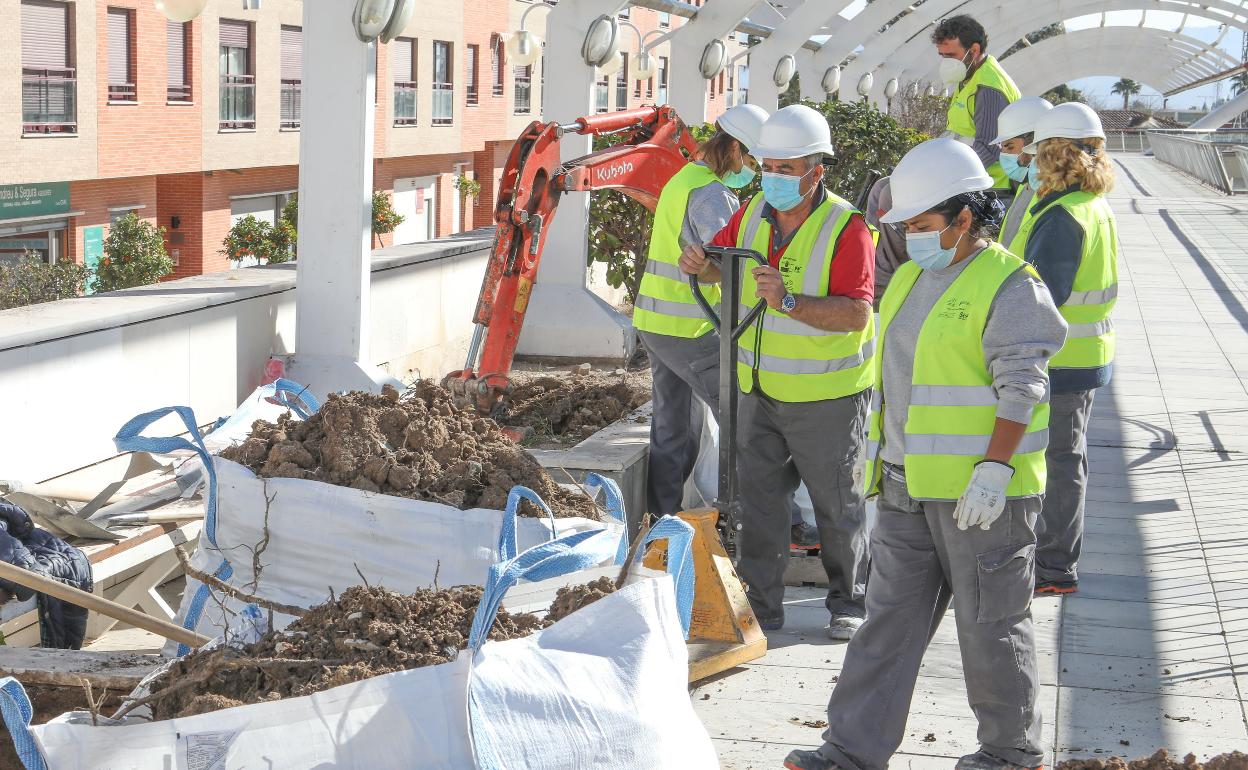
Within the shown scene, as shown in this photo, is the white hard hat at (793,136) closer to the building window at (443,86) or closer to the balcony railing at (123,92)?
the balcony railing at (123,92)

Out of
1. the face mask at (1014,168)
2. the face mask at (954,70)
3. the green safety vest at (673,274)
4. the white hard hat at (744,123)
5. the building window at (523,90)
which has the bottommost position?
the green safety vest at (673,274)

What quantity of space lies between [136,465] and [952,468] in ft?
12.8

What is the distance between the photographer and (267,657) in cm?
296

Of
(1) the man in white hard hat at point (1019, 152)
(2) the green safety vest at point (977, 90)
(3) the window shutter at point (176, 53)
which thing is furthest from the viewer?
(3) the window shutter at point (176, 53)

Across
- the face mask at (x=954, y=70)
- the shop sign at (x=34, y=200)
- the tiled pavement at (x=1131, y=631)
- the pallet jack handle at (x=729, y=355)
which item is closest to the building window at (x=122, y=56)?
the shop sign at (x=34, y=200)

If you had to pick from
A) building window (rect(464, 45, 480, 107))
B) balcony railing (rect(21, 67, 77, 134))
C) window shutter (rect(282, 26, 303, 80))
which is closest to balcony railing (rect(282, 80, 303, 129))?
window shutter (rect(282, 26, 303, 80))

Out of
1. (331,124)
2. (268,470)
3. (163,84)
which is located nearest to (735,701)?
(268,470)

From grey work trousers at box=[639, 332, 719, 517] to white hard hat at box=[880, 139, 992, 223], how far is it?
7.38 feet

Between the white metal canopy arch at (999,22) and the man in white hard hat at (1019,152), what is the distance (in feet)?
62.8

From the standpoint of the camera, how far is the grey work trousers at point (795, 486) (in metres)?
5.19

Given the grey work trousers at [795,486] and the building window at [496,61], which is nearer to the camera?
the grey work trousers at [795,486]

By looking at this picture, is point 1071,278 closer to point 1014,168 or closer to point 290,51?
point 1014,168

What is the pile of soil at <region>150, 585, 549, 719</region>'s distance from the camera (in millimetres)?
2848

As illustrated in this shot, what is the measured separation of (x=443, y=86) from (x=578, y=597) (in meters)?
35.9
